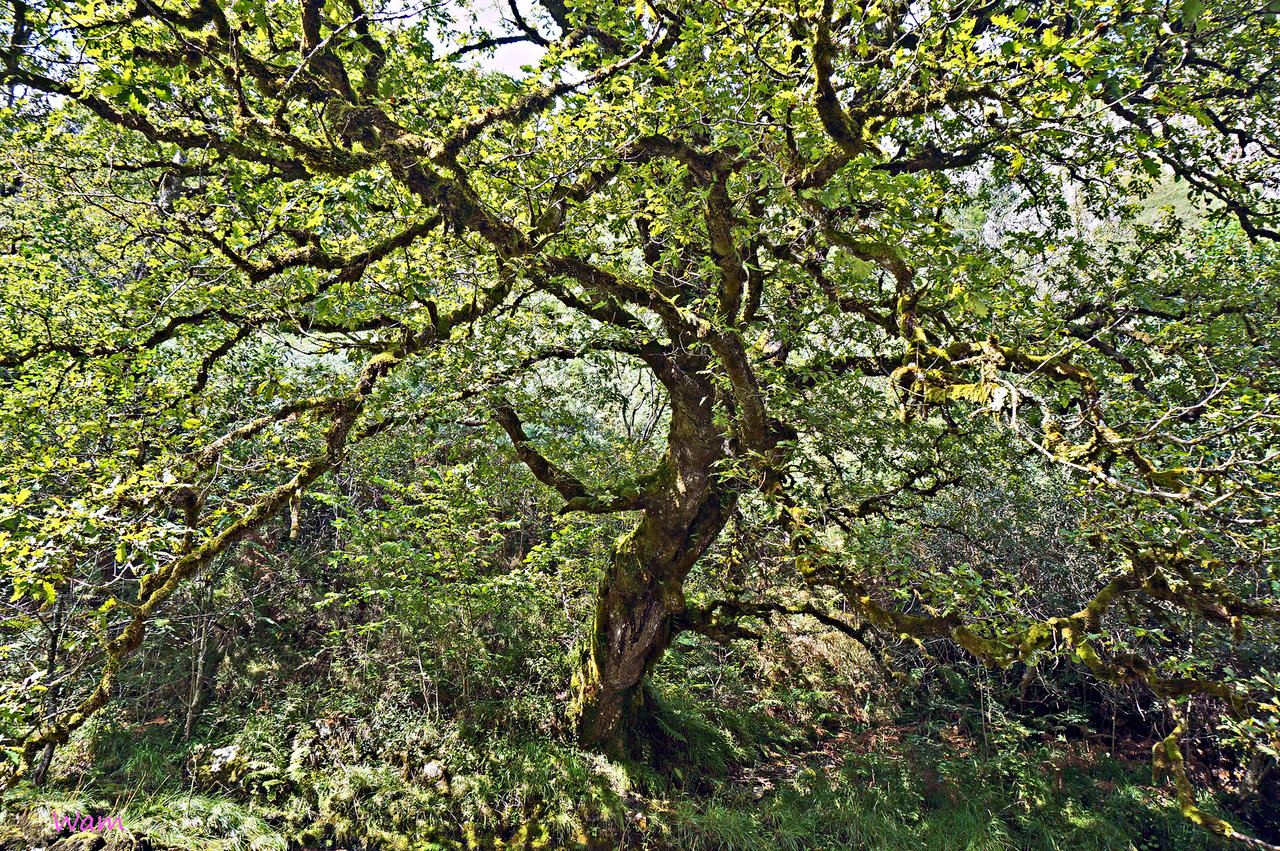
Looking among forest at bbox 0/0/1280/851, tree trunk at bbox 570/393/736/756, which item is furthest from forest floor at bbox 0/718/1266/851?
tree trunk at bbox 570/393/736/756

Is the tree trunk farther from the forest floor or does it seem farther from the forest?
the forest floor

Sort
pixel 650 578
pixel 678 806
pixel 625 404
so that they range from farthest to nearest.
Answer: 1. pixel 625 404
2. pixel 678 806
3. pixel 650 578

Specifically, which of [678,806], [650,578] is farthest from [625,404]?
[678,806]

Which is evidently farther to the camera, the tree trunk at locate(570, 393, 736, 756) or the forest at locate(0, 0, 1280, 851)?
the tree trunk at locate(570, 393, 736, 756)

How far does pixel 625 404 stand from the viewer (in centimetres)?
665

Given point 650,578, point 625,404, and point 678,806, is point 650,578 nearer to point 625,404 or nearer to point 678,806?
point 625,404

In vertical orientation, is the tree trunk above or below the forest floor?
above

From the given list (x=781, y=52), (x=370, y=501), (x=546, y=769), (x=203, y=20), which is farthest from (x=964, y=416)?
(x=370, y=501)

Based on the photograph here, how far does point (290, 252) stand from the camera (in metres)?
3.92

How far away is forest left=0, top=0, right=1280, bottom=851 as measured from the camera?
306cm

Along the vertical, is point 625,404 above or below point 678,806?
above

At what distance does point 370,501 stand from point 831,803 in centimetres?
700

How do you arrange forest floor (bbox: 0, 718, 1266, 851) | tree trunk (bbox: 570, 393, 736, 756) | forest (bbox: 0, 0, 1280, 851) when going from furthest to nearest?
tree trunk (bbox: 570, 393, 736, 756), forest floor (bbox: 0, 718, 1266, 851), forest (bbox: 0, 0, 1280, 851)

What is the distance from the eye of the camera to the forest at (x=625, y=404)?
3.06m
